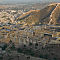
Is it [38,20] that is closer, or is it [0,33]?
[0,33]

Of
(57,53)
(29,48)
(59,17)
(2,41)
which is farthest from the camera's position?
(59,17)

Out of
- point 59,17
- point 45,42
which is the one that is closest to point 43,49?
point 45,42

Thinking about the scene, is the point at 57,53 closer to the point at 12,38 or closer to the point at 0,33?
the point at 12,38

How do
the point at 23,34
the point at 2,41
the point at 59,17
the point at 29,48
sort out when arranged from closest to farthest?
the point at 29,48 < the point at 2,41 < the point at 23,34 < the point at 59,17

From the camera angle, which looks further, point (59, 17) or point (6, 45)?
point (59, 17)

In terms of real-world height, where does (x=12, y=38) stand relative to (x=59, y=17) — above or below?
below

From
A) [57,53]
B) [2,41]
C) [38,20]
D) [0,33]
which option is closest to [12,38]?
[2,41]

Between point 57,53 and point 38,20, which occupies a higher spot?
point 38,20

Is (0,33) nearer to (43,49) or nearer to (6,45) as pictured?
(6,45)

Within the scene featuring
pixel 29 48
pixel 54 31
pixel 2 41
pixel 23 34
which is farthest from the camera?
pixel 54 31
